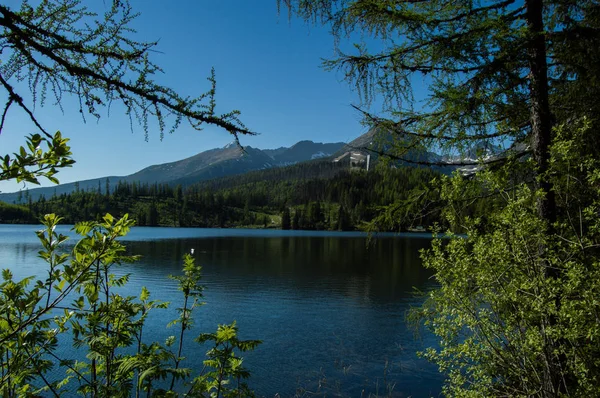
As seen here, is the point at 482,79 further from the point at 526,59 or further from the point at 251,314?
the point at 251,314

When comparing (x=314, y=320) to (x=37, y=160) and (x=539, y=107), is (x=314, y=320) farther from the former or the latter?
(x=37, y=160)

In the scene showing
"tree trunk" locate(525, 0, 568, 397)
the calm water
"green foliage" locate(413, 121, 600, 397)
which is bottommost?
the calm water

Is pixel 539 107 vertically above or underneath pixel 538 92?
underneath

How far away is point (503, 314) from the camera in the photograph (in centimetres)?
471

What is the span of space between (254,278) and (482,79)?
34726mm

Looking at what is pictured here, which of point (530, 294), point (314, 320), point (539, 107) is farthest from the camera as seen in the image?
point (314, 320)

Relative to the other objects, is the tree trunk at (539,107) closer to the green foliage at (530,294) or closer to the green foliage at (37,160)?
the green foliage at (530,294)

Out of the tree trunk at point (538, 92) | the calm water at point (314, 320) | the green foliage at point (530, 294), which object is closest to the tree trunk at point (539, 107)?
the tree trunk at point (538, 92)

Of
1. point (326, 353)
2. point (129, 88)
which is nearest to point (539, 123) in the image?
point (129, 88)

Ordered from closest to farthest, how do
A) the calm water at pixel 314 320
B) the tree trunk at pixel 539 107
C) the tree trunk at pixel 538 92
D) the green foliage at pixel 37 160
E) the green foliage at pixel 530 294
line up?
the green foliage at pixel 37 160 → the green foliage at pixel 530 294 → the tree trunk at pixel 539 107 → the tree trunk at pixel 538 92 → the calm water at pixel 314 320

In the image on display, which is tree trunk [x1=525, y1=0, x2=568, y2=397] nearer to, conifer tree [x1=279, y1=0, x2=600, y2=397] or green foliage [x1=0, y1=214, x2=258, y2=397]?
conifer tree [x1=279, y1=0, x2=600, y2=397]

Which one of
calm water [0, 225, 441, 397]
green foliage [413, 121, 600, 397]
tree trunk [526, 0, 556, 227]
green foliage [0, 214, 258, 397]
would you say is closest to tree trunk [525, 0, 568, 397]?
tree trunk [526, 0, 556, 227]

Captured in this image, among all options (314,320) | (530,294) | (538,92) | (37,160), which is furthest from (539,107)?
(314,320)

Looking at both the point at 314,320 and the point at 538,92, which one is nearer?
the point at 538,92
